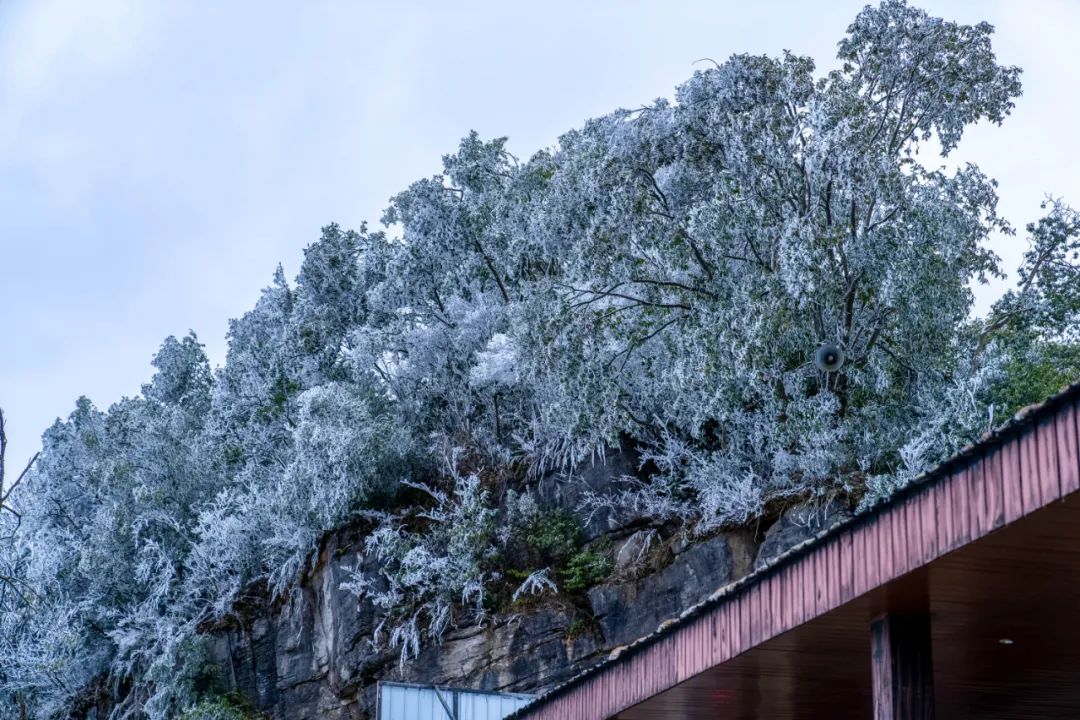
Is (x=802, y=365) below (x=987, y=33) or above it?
below

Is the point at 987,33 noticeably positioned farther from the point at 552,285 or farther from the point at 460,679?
the point at 460,679

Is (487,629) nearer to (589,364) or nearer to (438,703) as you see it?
(438,703)

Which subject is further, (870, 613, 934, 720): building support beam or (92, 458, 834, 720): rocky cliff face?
(92, 458, 834, 720): rocky cliff face

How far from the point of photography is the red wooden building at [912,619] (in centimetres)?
616

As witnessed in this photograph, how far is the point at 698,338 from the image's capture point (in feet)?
66.4

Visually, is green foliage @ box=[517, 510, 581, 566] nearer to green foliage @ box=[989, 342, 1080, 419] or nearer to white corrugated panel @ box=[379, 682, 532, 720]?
white corrugated panel @ box=[379, 682, 532, 720]

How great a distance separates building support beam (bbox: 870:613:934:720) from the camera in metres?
7.78

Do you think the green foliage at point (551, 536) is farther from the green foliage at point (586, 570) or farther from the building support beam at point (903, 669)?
the building support beam at point (903, 669)

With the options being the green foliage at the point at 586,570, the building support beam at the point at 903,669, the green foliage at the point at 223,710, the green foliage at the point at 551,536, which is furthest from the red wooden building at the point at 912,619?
the green foliage at the point at 223,710

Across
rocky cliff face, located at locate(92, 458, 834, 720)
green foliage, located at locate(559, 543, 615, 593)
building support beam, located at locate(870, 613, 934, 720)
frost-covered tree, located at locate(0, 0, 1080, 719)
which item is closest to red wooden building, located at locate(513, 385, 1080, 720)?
building support beam, located at locate(870, 613, 934, 720)

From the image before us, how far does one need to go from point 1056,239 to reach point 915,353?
18.4 feet

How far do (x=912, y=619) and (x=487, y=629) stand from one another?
15575 millimetres

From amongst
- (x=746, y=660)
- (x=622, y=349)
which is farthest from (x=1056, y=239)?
(x=746, y=660)

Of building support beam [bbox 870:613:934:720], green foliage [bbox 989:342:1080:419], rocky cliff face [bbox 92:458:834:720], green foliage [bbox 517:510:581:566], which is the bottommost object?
building support beam [bbox 870:613:934:720]
